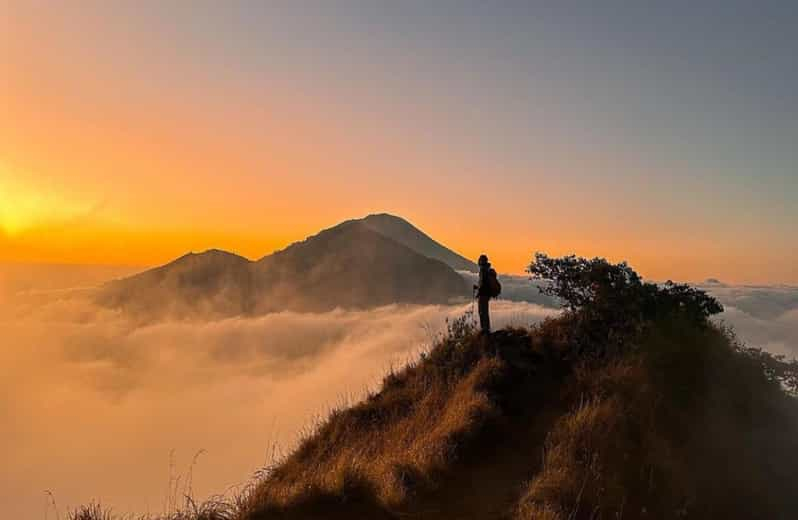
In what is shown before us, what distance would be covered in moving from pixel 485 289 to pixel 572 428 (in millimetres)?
5497

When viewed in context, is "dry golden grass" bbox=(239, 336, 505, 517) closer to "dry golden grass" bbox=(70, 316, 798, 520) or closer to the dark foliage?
"dry golden grass" bbox=(70, 316, 798, 520)

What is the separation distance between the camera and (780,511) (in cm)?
1059

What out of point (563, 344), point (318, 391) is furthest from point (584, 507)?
point (318, 391)

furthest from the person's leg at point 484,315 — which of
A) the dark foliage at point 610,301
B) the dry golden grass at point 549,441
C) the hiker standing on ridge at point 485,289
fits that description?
the dark foliage at point 610,301

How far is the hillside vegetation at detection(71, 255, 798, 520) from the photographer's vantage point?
7195 mm

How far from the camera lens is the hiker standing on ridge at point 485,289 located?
14.0 m

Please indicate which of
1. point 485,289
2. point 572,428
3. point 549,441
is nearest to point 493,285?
point 485,289

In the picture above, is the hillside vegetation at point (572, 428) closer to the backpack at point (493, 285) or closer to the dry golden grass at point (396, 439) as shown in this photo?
the dry golden grass at point (396, 439)

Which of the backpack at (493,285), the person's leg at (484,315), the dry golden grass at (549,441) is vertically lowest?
the dry golden grass at (549,441)

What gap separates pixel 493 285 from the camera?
14.3m

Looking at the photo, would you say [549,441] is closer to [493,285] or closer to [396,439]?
[396,439]

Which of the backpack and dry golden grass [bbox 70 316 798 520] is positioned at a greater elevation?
the backpack

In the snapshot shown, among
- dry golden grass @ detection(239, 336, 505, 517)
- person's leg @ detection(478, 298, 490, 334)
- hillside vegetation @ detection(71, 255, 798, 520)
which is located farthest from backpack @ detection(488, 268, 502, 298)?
dry golden grass @ detection(239, 336, 505, 517)

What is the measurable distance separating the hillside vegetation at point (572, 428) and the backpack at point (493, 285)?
1.10 meters
